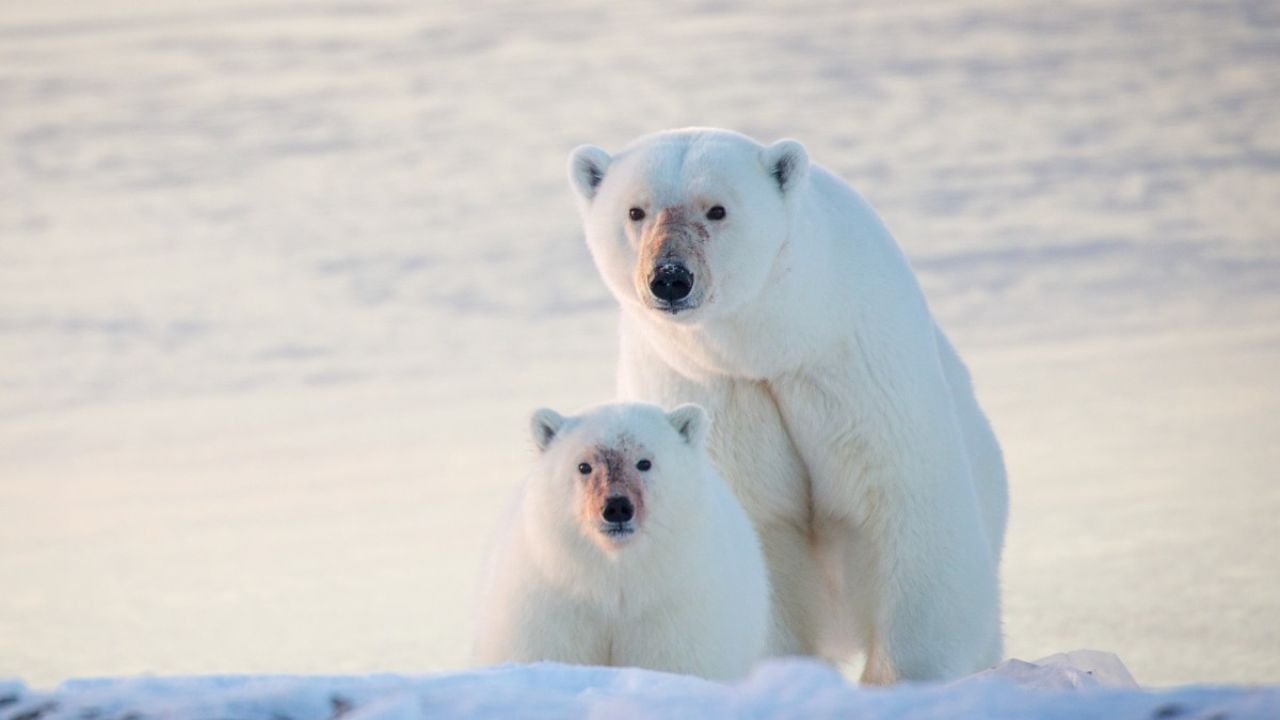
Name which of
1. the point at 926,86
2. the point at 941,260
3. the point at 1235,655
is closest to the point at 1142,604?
the point at 1235,655

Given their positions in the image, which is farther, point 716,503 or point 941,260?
point 941,260

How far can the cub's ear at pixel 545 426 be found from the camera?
5.17m

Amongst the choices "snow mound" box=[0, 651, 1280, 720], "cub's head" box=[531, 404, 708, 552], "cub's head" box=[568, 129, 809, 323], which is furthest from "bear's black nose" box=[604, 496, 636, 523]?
"snow mound" box=[0, 651, 1280, 720]

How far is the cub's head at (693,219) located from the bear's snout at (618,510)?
41 cm

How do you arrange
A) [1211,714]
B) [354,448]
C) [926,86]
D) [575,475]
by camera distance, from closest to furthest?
[1211,714] < [575,475] < [354,448] < [926,86]

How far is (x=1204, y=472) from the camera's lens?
25.7 ft

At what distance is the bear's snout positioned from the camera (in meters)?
4.89

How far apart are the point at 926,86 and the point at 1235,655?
8.45 metres

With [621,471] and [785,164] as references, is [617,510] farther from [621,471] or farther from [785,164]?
[785,164]

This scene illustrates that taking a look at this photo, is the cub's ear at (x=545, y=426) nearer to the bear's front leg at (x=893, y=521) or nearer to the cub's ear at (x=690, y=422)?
the cub's ear at (x=690, y=422)

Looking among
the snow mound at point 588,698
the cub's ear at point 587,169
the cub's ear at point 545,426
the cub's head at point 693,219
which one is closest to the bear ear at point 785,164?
the cub's head at point 693,219

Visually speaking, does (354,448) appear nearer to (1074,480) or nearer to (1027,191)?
(1074,480)

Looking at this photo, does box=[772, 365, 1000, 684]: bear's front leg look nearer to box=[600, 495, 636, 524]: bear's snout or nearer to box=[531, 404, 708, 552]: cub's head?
box=[531, 404, 708, 552]: cub's head

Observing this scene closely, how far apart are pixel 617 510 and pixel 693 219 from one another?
648 mm
